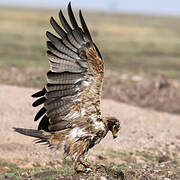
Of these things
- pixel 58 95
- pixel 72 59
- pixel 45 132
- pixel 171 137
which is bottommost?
pixel 171 137

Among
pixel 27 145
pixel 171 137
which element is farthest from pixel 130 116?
pixel 27 145

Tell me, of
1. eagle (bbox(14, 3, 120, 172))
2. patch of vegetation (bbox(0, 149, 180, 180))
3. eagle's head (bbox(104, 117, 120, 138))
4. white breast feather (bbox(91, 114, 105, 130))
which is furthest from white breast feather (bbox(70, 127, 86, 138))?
patch of vegetation (bbox(0, 149, 180, 180))

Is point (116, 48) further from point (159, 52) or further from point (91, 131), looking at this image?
point (91, 131)

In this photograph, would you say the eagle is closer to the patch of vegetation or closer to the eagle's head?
the eagle's head

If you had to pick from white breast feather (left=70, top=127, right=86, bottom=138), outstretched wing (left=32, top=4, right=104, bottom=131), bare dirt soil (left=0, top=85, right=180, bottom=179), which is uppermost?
outstretched wing (left=32, top=4, right=104, bottom=131)

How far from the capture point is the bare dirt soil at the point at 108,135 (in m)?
10.5

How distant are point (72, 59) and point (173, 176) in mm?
2782

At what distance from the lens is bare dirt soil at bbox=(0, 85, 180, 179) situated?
1047 centimetres

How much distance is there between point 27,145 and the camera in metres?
11.2

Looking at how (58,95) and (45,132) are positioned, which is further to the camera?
(45,132)

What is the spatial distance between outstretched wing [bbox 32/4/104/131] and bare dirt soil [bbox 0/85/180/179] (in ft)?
9.68

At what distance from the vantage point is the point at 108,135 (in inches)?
499

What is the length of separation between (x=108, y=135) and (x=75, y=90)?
233 inches

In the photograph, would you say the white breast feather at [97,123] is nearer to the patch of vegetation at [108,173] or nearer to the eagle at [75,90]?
the eagle at [75,90]
